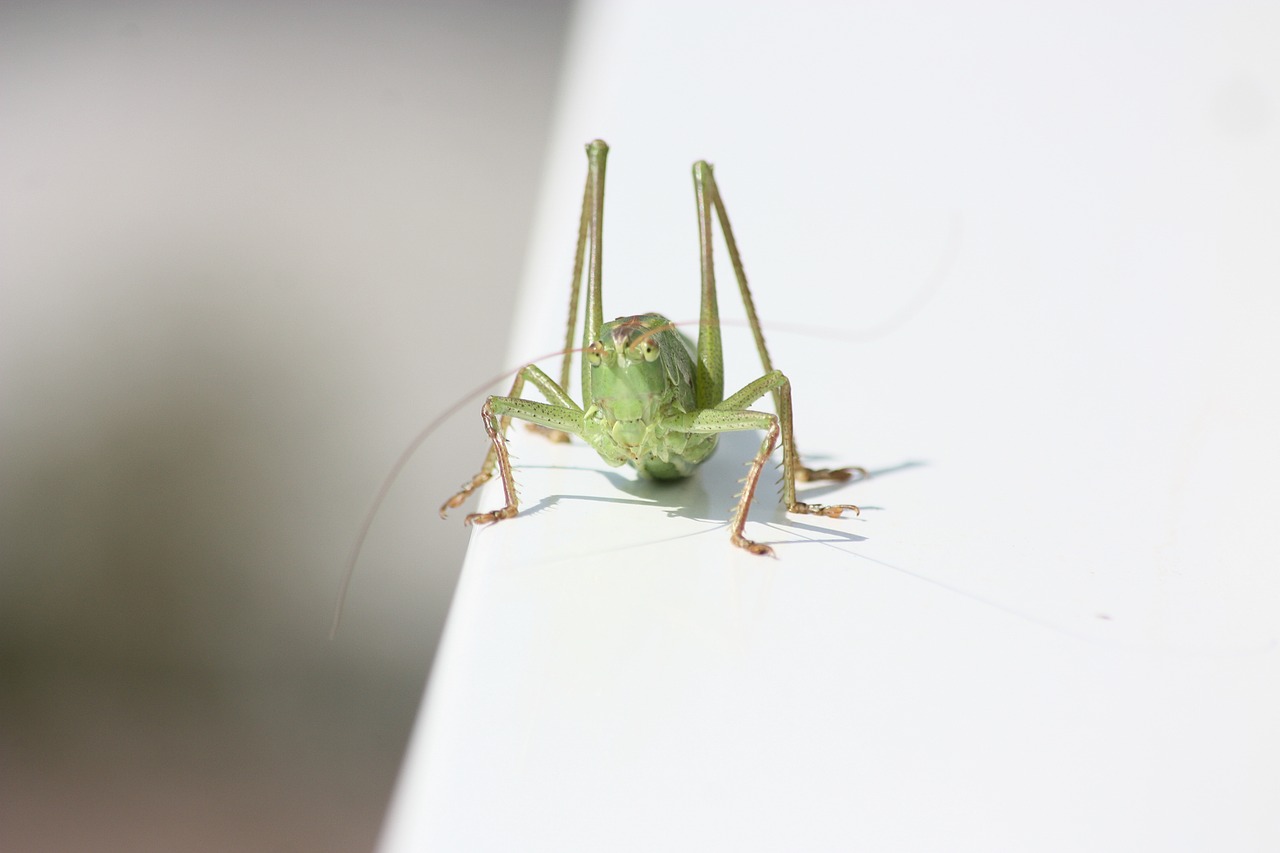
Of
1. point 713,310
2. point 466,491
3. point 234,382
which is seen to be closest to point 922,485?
point 713,310

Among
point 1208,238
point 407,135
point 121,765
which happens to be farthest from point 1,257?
point 1208,238

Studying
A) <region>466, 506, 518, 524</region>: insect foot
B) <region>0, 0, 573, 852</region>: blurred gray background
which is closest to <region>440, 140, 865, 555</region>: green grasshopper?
<region>466, 506, 518, 524</region>: insect foot

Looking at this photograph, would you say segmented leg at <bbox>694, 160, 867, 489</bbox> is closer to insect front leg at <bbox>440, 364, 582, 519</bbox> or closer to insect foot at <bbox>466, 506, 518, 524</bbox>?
insect front leg at <bbox>440, 364, 582, 519</bbox>

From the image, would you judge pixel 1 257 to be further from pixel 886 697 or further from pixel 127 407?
pixel 886 697

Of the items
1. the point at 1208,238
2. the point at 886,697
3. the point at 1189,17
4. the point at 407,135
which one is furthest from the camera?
the point at 407,135

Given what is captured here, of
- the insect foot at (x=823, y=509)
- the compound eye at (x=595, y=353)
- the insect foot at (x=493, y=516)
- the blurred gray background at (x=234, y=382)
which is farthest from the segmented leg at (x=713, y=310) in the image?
the blurred gray background at (x=234, y=382)

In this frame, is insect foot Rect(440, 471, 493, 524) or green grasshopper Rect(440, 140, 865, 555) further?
insect foot Rect(440, 471, 493, 524)

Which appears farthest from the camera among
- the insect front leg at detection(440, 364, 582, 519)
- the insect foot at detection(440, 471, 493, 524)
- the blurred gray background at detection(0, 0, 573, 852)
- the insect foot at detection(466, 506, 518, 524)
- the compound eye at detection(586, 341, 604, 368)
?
the blurred gray background at detection(0, 0, 573, 852)
